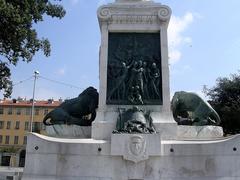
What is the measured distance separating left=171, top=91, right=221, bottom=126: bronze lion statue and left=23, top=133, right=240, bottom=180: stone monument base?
1838 mm

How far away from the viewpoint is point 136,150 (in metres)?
11.0

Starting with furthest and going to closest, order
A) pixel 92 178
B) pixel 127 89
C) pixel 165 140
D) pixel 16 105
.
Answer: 1. pixel 16 105
2. pixel 127 89
3. pixel 165 140
4. pixel 92 178

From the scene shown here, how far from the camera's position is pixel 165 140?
1187 cm

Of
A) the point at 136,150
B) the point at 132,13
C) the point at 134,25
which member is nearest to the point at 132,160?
the point at 136,150

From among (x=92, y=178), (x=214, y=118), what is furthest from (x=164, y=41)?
(x=92, y=178)

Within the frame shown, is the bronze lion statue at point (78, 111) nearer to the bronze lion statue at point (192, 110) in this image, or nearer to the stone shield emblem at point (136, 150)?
the stone shield emblem at point (136, 150)

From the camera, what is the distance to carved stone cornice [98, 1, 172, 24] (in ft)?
43.8

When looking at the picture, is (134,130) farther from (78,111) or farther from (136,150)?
(78,111)

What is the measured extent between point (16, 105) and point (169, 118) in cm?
7013

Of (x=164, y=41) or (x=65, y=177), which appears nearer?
(x=65, y=177)

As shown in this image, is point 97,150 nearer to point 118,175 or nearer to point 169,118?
point 118,175

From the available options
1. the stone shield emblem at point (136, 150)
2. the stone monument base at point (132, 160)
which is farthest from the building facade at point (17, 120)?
the stone shield emblem at point (136, 150)

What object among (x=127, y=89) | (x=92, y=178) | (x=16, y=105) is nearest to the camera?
(x=92, y=178)

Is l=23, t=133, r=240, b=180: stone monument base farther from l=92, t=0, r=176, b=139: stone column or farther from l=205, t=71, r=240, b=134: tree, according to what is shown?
l=205, t=71, r=240, b=134: tree
